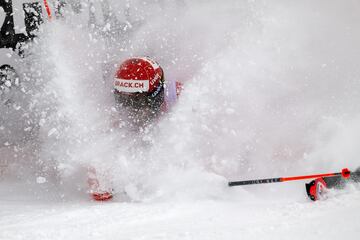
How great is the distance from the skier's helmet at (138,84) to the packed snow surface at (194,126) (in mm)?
409

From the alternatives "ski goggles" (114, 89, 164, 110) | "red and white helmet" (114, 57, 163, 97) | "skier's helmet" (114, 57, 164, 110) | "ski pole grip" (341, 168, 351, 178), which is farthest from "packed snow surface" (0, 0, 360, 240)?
"red and white helmet" (114, 57, 163, 97)

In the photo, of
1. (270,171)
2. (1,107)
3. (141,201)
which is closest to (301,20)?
(270,171)

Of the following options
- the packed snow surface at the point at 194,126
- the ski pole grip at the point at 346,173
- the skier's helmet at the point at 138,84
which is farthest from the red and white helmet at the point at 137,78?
the ski pole grip at the point at 346,173

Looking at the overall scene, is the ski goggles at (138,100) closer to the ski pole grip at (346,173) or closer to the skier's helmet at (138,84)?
the skier's helmet at (138,84)

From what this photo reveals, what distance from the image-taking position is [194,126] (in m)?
5.12

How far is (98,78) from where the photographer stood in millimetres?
5812

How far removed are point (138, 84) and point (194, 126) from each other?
1.12 meters

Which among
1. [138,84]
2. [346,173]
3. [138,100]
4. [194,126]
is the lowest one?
[346,173]

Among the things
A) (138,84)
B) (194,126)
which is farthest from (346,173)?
(138,84)

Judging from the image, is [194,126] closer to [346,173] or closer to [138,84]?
[138,84]

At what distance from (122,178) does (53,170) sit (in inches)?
47.1

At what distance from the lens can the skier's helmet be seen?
441cm

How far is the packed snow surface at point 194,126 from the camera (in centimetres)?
308

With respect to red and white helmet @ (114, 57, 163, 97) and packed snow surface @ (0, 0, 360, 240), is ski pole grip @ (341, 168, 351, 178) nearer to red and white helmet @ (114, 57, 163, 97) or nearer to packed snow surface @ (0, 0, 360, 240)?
packed snow surface @ (0, 0, 360, 240)
